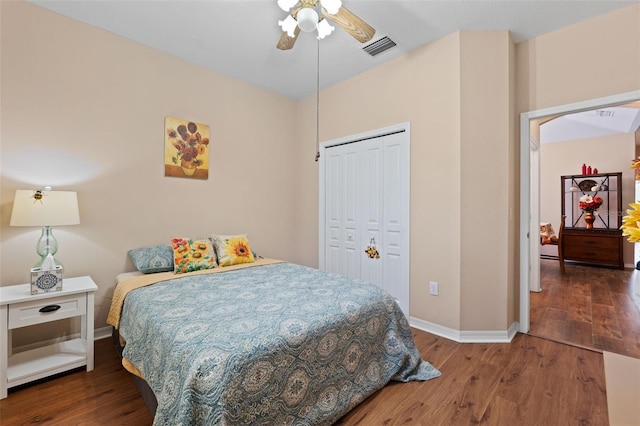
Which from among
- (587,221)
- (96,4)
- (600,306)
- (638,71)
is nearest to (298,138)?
(96,4)

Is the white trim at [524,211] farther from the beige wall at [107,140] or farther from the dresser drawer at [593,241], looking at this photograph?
the dresser drawer at [593,241]

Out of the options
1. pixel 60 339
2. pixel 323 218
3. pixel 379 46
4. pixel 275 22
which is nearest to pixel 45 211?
pixel 60 339

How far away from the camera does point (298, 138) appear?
425cm

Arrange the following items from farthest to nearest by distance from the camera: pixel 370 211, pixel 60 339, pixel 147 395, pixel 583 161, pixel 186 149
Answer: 1. pixel 583 161
2. pixel 370 211
3. pixel 186 149
4. pixel 60 339
5. pixel 147 395

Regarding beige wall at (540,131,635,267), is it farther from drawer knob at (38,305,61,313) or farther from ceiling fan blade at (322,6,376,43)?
drawer knob at (38,305,61,313)

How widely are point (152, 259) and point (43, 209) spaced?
2.86 ft

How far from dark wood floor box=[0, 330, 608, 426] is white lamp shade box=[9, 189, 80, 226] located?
3.61ft

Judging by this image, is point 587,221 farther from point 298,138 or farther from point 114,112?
point 114,112

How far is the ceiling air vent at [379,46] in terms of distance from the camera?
9.04ft

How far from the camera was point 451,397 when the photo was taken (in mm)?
1803

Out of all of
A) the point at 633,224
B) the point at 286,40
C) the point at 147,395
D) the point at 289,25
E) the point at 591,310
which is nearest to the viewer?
the point at 633,224

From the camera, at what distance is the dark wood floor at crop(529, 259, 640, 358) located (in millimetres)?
2535

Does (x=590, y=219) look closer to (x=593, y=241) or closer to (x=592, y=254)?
(x=593, y=241)

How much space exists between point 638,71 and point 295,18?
8.54 feet
